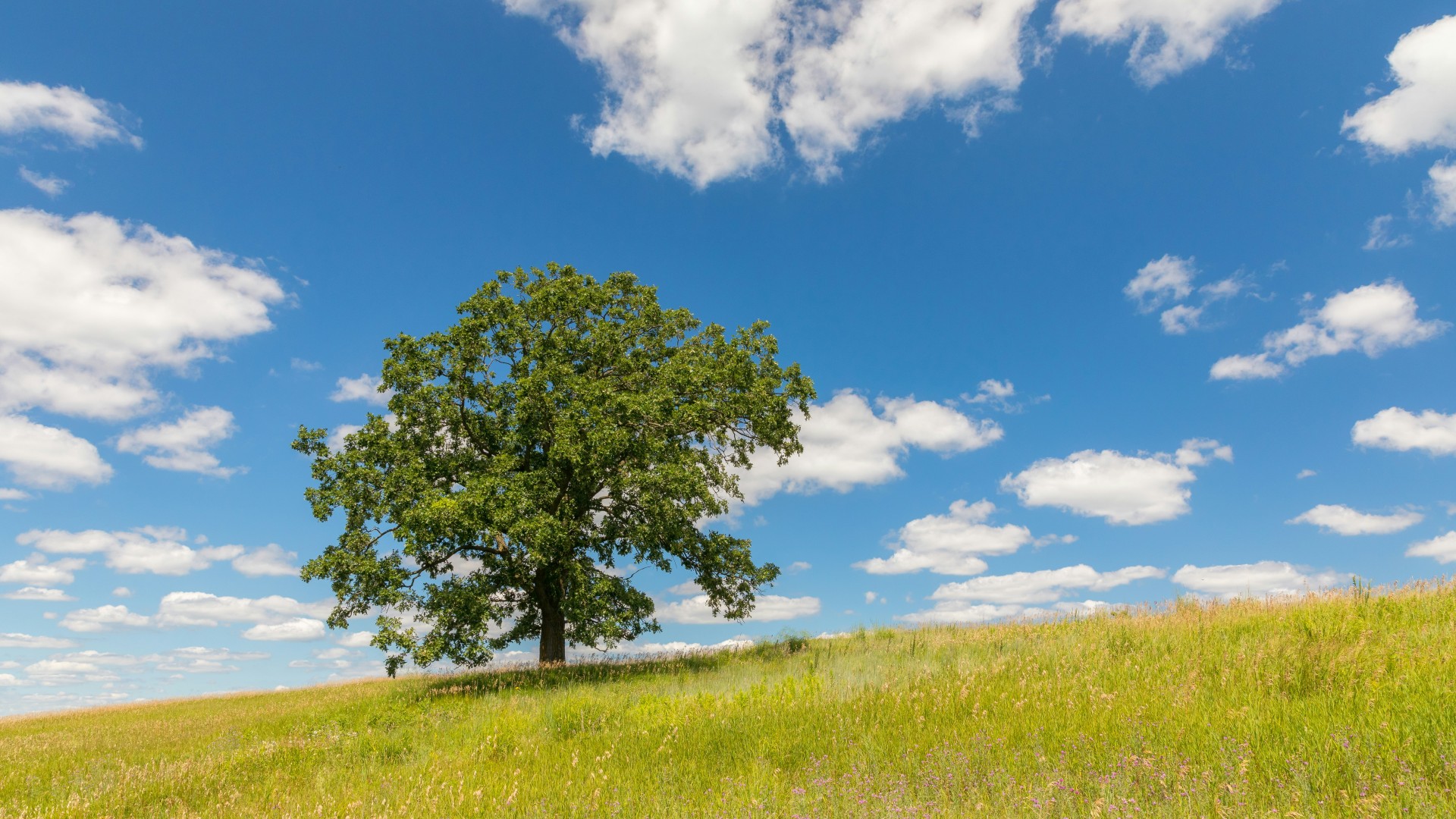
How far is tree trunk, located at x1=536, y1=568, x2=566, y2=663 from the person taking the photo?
2231 centimetres

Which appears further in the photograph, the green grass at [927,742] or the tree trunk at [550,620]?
the tree trunk at [550,620]

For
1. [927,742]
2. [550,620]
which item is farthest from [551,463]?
[927,742]

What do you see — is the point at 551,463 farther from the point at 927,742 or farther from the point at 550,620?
the point at 927,742

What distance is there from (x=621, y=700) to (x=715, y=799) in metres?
6.39

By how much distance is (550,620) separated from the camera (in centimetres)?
2264

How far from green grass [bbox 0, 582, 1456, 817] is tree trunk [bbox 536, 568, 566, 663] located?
574 cm

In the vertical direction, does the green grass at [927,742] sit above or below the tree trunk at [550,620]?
below

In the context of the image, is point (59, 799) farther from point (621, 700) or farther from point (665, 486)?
point (665, 486)

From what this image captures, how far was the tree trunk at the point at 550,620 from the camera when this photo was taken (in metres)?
22.3

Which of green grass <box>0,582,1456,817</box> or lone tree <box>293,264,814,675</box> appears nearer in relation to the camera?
green grass <box>0,582,1456,817</box>

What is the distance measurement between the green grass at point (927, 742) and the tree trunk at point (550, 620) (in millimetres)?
5737

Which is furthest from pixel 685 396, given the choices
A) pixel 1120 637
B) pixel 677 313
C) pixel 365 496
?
pixel 1120 637

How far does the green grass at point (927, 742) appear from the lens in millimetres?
6453

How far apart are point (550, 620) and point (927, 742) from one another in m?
16.3
